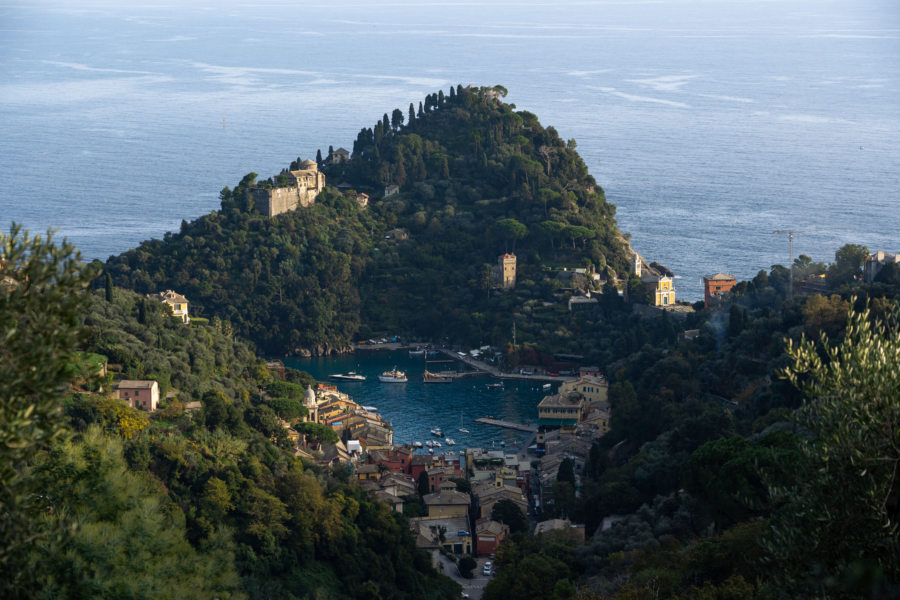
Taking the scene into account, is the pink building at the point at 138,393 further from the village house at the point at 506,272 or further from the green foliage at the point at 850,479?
the village house at the point at 506,272

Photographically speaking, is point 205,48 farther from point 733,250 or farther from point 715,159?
point 733,250

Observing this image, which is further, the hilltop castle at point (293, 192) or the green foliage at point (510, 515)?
the hilltop castle at point (293, 192)

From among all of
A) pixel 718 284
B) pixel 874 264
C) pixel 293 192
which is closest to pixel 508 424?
pixel 718 284

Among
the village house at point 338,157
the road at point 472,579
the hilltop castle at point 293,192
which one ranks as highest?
the village house at point 338,157

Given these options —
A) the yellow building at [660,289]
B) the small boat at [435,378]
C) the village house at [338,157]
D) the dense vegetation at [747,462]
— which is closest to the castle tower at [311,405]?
the small boat at [435,378]

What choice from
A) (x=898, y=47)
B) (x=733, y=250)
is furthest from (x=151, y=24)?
(x=733, y=250)

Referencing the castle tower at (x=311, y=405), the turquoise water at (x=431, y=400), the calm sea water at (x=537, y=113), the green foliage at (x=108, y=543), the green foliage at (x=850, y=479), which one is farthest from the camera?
the calm sea water at (x=537, y=113)

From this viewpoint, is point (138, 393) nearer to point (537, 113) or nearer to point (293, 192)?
point (293, 192)

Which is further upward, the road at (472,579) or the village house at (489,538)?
the village house at (489,538)
